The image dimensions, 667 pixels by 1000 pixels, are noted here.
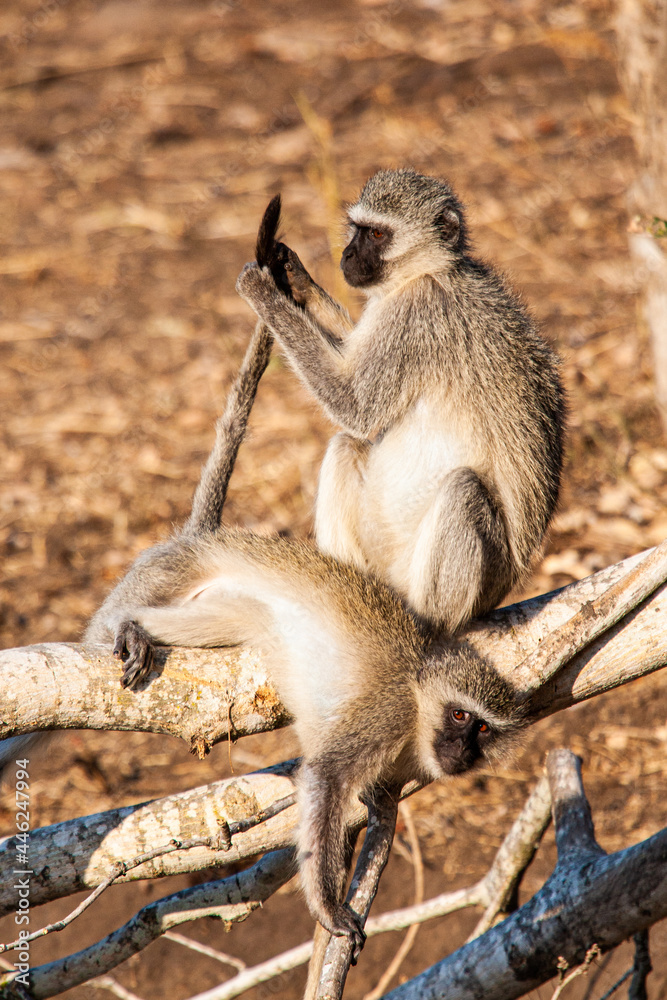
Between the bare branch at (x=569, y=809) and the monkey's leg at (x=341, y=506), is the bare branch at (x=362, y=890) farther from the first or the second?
the monkey's leg at (x=341, y=506)

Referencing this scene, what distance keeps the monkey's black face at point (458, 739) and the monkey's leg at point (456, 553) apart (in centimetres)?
42

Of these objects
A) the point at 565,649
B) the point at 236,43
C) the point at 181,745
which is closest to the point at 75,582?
the point at 181,745

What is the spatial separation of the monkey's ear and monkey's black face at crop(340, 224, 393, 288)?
23 centimetres

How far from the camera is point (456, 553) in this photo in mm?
3568

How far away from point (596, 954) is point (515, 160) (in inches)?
361

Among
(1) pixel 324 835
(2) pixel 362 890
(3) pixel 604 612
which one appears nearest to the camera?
(2) pixel 362 890

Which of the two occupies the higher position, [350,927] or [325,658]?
[325,658]

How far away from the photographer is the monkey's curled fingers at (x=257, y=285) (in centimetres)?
367

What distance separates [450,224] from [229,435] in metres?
1.32

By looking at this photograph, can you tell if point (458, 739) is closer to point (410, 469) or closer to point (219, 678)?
point (219, 678)

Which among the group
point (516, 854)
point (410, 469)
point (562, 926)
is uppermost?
point (410, 469)

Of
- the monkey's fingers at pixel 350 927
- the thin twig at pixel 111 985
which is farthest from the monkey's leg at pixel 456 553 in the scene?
the thin twig at pixel 111 985

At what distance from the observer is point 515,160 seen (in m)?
10.3

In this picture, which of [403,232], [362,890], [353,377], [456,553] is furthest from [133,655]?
[403,232]
